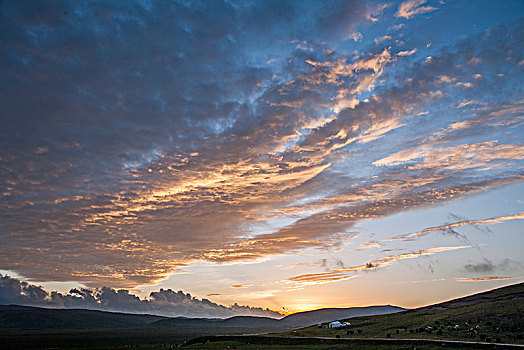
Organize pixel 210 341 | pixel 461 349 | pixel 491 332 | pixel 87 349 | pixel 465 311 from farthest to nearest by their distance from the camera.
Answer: pixel 87 349 < pixel 210 341 < pixel 465 311 < pixel 491 332 < pixel 461 349


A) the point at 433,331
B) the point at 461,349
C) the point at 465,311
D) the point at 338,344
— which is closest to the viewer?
the point at 461,349

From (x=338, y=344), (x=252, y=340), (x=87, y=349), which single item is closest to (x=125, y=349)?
(x=87, y=349)

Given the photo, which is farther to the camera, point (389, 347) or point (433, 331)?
point (433, 331)

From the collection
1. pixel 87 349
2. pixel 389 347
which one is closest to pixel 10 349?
pixel 87 349

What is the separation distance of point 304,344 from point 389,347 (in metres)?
25.9

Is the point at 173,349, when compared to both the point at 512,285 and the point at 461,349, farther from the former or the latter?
the point at 512,285

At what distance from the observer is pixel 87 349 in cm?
13038

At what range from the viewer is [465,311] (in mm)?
102500

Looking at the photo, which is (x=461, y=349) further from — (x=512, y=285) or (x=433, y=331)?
(x=512, y=285)

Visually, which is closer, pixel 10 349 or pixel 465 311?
pixel 465 311

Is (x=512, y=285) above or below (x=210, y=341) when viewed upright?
above

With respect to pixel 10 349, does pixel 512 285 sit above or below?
above

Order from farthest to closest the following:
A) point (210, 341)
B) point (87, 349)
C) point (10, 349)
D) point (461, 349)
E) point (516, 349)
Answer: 1. point (10, 349)
2. point (87, 349)
3. point (210, 341)
4. point (461, 349)
5. point (516, 349)

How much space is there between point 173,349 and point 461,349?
79356 mm
